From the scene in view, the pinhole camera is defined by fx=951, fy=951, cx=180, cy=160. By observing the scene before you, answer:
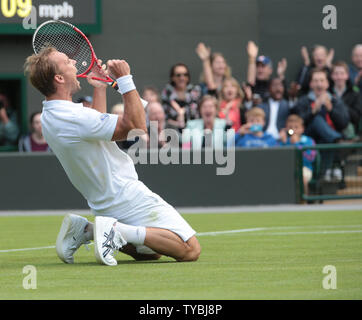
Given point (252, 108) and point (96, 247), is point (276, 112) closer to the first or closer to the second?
point (252, 108)

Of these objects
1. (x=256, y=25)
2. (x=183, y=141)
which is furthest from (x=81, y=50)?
(x=256, y=25)

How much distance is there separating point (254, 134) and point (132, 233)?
27.6 feet

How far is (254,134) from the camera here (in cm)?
1573

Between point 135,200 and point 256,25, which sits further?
point 256,25

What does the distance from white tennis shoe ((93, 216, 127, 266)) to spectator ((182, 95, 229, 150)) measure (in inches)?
310

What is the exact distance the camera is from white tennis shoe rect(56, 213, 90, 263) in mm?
7691

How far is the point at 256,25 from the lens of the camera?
18.6 metres

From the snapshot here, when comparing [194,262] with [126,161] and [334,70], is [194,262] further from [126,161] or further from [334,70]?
[334,70]

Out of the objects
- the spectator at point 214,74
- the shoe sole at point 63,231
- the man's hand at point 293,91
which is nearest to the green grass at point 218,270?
the shoe sole at point 63,231
